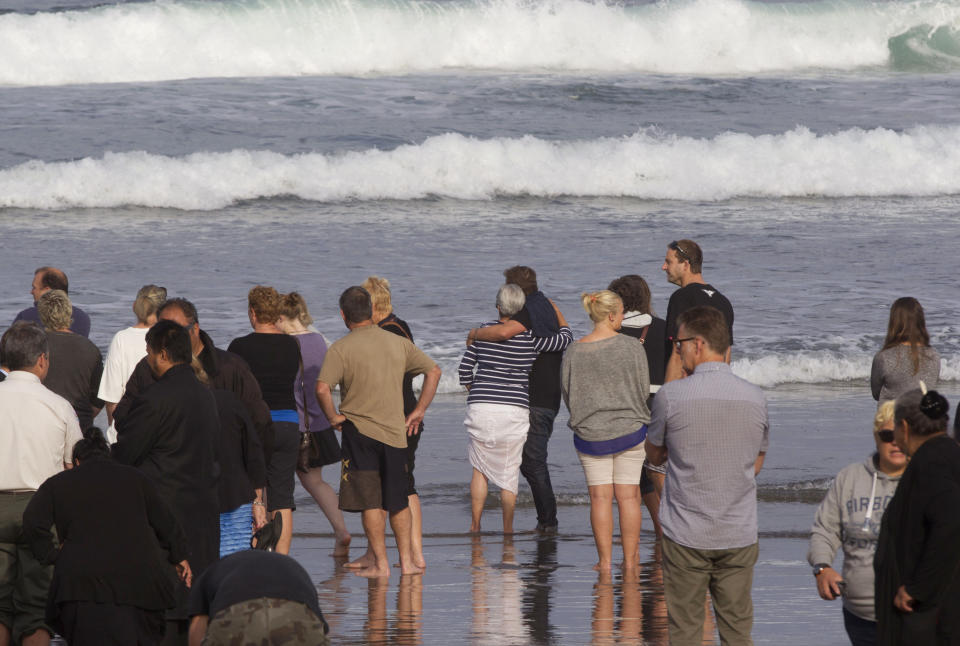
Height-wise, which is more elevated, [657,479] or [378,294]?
[378,294]

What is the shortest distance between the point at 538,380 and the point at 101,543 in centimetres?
444

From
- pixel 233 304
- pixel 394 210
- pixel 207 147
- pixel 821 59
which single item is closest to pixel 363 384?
pixel 233 304

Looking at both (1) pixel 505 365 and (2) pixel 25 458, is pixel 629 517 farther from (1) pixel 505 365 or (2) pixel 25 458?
(2) pixel 25 458

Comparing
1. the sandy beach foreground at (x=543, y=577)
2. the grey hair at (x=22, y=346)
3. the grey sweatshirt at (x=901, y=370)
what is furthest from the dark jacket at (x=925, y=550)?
the grey hair at (x=22, y=346)

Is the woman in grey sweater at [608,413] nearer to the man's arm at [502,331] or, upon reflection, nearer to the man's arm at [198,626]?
the man's arm at [502,331]

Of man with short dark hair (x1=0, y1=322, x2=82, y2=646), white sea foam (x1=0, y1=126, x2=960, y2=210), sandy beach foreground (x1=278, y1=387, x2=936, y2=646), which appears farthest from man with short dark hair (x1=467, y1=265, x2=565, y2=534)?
white sea foam (x1=0, y1=126, x2=960, y2=210)

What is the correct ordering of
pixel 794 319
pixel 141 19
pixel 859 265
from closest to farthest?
pixel 794 319
pixel 859 265
pixel 141 19

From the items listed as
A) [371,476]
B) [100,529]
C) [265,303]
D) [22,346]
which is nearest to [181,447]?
[100,529]

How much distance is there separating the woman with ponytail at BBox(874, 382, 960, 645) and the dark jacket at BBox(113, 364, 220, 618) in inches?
104

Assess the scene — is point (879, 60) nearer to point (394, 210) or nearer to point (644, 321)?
point (394, 210)

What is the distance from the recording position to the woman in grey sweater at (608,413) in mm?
7148

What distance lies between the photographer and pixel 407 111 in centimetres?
2662

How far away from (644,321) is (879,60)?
1171 inches

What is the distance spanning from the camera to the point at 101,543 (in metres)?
4.69
